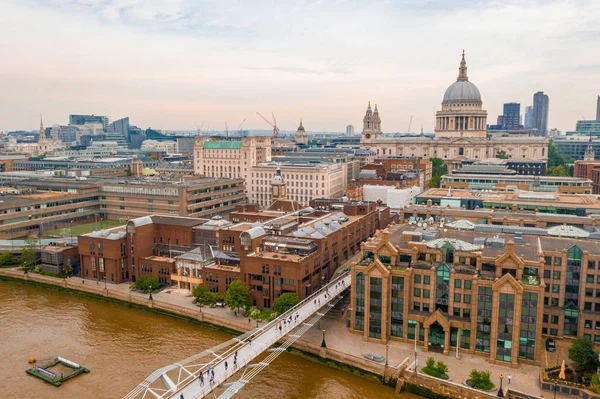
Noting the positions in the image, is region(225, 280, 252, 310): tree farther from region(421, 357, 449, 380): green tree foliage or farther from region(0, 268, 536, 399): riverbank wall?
region(421, 357, 449, 380): green tree foliage

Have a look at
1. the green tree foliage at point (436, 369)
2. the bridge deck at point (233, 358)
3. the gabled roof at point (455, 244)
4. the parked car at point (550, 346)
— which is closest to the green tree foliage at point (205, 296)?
the bridge deck at point (233, 358)

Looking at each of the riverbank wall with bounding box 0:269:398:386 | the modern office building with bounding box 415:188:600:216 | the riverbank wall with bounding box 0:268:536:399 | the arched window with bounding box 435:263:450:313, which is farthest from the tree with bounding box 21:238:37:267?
the modern office building with bounding box 415:188:600:216

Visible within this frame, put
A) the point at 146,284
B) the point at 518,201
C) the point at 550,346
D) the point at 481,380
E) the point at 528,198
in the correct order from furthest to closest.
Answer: the point at 528,198
the point at 518,201
the point at 146,284
the point at 550,346
the point at 481,380

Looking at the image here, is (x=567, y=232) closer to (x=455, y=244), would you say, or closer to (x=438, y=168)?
(x=455, y=244)

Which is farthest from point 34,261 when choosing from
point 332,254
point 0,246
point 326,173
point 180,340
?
point 326,173

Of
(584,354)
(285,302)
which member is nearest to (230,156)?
(285,302)

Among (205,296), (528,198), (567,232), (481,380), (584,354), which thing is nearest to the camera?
(481,380)
